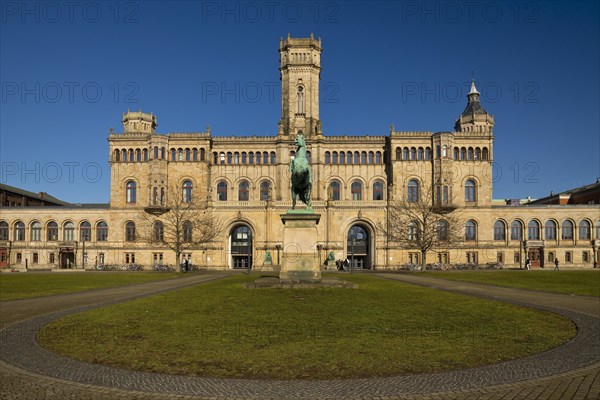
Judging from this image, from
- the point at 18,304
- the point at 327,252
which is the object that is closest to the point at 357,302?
the point at 18,304

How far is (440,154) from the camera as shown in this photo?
73.1 m

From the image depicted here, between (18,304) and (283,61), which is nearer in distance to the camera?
(18,304)

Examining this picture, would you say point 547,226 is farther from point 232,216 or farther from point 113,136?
point 113,136

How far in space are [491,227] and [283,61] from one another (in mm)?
42126

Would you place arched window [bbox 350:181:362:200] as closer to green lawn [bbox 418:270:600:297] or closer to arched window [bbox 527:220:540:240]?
arched window [bbox 527:220:540:240]

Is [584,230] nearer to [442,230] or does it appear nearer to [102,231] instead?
[442,230]

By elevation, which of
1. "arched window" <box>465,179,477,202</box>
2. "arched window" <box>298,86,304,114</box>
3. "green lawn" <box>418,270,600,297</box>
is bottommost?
"green lawn" <box>418,270,600,297</box>

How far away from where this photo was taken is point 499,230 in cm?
7406

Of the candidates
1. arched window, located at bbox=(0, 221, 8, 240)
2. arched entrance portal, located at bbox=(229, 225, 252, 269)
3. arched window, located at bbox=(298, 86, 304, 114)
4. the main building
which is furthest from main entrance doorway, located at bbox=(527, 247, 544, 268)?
arched window, located at bbox=(0, 221, 8, 240)

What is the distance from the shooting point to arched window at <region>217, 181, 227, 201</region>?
76.1m

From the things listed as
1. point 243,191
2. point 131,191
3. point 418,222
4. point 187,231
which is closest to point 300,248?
point 418,222

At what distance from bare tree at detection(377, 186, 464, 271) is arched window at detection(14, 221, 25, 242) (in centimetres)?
5534

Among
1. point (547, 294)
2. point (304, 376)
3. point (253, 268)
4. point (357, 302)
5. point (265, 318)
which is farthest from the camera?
point (253, 268)

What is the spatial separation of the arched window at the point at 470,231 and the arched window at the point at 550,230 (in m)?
11.4
